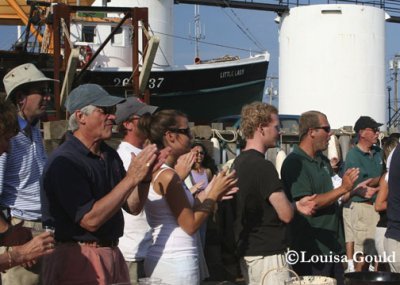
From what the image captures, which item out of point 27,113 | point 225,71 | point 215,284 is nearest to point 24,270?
point 27,113

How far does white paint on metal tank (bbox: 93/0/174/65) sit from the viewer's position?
20923 millimetres

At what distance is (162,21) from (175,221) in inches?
710

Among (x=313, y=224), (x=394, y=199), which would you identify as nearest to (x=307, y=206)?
(x=313, y=224)

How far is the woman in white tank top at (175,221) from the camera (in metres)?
3.92

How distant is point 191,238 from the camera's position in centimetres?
402

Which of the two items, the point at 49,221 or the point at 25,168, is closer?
the point at 49,221

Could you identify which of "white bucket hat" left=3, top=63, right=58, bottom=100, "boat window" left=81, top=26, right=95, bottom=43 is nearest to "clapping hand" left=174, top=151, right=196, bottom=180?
"white bucket hat" left=3, top=63, right=58, bottom=100

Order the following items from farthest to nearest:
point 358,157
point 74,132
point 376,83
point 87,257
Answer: point 376,83 < point 358,157 < point 74,132 < point 87,257

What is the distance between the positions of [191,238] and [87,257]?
768 mm

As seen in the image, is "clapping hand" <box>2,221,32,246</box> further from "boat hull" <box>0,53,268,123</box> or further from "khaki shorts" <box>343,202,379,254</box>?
"boat hull" <box>0,53,268,123</box>

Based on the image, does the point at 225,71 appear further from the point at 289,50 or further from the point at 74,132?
the point at 74,132

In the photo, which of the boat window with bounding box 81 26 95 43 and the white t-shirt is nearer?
the white t-shirt

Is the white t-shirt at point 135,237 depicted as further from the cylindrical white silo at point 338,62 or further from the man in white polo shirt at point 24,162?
the cylindrical white silo at point 338,62

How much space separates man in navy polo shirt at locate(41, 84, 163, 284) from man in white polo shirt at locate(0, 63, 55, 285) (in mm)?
553
